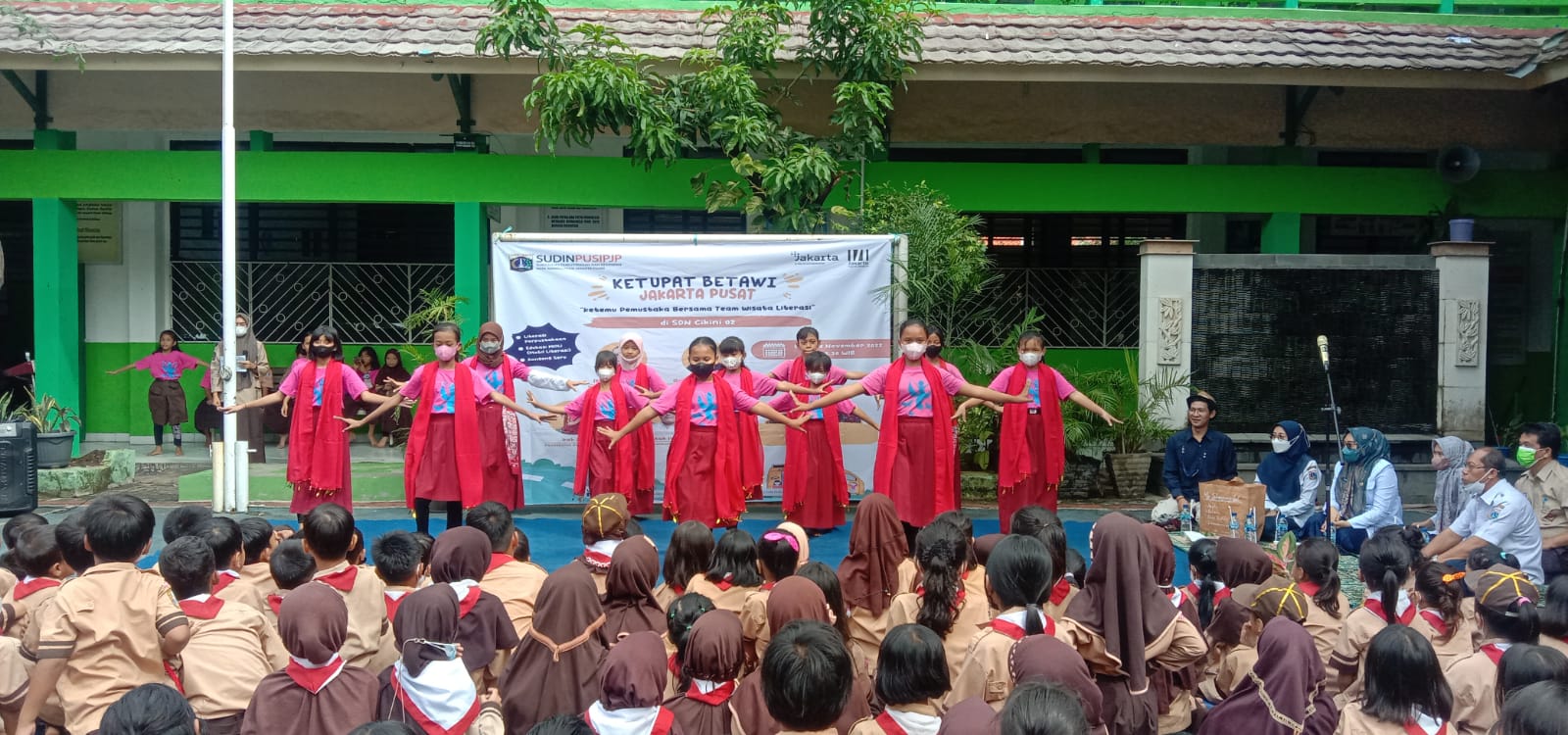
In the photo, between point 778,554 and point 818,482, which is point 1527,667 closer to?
point 778,554

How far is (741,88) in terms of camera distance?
993 centimetres

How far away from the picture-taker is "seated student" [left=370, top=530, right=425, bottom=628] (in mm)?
4617

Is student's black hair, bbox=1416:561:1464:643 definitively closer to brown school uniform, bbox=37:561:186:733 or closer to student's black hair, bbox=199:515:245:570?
brown school uniform, bbox=37:561:186:733

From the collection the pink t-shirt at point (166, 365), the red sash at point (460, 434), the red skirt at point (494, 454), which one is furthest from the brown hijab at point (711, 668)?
the pink t-shirt at point (166, 365)

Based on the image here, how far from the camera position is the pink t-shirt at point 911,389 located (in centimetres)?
816

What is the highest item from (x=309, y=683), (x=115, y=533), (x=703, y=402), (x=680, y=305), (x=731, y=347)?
(x=680, y=305)

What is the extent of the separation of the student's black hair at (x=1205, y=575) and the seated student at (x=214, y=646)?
3.58 m

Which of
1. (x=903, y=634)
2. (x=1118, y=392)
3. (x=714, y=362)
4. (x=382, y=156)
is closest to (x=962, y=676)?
(x=903, y=634)

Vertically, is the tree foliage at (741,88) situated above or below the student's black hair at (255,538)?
above

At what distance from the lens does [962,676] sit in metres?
3.87

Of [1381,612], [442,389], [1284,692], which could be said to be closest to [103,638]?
[1284,692]

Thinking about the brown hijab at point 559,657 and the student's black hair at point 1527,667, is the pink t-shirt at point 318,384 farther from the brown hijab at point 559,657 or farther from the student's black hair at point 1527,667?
the student's black hair at point 1527,667

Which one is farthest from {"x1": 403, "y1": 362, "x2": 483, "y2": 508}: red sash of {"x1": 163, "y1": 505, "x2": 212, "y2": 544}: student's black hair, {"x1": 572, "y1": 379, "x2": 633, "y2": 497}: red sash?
{"x1": 163, "y1": 505, "x2": 212, "y2": 544}: student's black hair

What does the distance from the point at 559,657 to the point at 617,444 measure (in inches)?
173
